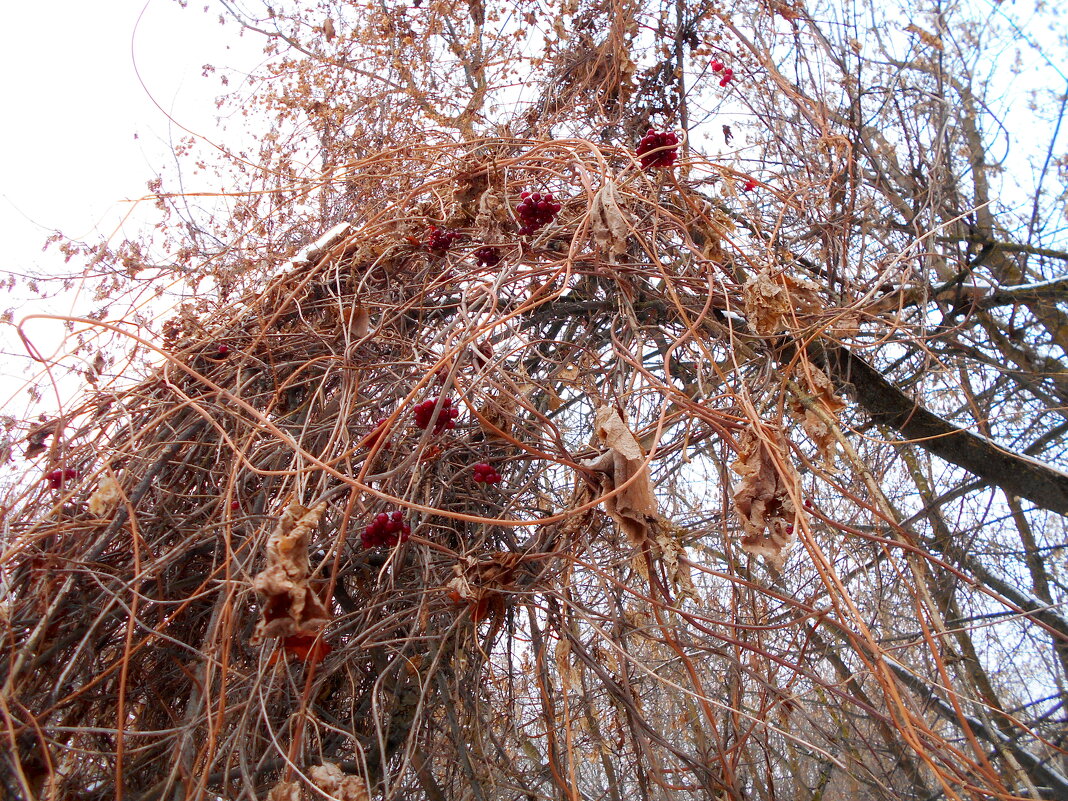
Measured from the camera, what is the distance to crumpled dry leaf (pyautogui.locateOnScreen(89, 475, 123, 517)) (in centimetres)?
148

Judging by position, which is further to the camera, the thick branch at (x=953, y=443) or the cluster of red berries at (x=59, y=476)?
the thick branch at (x=953, y=443)

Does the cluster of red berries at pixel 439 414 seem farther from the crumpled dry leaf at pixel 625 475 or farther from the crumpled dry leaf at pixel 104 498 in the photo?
the crumpled dry leaf at pixel 104 498

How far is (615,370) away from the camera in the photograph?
1.69 meters

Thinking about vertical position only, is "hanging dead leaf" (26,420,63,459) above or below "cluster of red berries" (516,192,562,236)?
below

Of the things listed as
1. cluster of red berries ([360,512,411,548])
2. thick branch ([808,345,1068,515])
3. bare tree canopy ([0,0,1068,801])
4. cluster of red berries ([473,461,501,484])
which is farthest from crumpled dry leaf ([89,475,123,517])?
thick branch ([808,345,1068,515])

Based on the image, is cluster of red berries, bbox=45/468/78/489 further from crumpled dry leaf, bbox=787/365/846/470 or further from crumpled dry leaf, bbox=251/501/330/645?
crumpled dry leaf, bbox=787/365/846/470

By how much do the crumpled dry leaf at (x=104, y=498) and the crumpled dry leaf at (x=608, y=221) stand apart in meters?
1.14

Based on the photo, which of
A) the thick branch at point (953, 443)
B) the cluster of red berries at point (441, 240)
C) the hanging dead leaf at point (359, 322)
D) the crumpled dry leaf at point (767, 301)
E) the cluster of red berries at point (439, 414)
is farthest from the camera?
the thick branch at point (953, 443)

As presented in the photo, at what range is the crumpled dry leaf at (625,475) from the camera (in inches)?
47.6

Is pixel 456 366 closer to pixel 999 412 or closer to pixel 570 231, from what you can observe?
pixel 570 231

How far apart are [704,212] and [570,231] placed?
1.13 feet

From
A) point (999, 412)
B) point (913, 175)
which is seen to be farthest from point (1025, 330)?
point (913, 175)

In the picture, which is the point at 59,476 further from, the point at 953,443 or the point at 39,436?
the point at 953,443

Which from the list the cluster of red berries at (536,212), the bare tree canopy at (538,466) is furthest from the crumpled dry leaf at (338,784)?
the cluster of red berries at (536,212)
